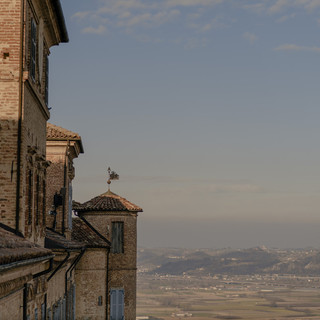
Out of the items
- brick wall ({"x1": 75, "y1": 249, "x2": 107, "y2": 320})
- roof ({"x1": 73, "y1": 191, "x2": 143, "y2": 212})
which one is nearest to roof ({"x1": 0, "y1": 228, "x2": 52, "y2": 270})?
brick wall ({"x1": 75, "y1": 249, "x2": 107, "y2": 320})

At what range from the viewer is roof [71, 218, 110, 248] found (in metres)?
33.8

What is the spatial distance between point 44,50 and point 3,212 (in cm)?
625

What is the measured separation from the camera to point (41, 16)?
59.9ft

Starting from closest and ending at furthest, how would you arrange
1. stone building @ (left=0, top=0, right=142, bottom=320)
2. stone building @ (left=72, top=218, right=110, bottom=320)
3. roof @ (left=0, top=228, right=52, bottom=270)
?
roof @ (left=0, top=228, right=52, bottom=270) → stone building @ (left=0, top=0, right=142, bottom=320) → stone building @ (left=72, top=218, right=110, bottom=320)

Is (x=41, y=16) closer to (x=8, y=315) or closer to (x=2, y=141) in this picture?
(x=2, y=141)

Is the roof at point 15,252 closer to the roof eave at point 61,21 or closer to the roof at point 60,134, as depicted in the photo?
the roof eave at point 61,21

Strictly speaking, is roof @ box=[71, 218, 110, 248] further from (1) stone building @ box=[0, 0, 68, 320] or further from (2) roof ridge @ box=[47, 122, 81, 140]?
(1) stone building @ box=[0, 0, 68, 320]

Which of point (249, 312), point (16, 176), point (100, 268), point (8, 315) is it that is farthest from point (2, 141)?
point (249, 312)

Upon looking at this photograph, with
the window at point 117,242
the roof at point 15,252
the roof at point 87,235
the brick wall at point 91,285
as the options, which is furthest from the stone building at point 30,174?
the window at point 117,242

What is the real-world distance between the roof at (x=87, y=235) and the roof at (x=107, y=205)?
73 cm

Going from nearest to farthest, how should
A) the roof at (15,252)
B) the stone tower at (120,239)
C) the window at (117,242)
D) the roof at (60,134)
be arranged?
the roof at (15,252) → the roof at (60,134) → the stone tower at (120,239) → the window at (117,242)

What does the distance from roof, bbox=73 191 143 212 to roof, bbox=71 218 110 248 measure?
73 cm

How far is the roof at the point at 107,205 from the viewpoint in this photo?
117ft

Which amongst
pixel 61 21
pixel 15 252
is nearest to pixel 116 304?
pixel 61 21
